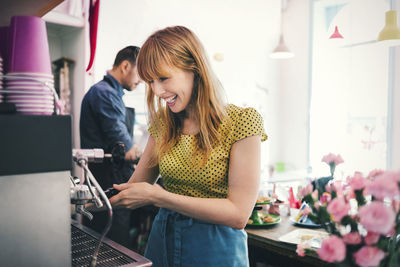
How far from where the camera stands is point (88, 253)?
1.02 meters

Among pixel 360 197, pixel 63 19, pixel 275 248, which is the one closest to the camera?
pixel 360 197

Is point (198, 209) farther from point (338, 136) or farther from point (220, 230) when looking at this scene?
point (338, 136)

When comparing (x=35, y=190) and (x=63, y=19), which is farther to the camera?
(x=63, y=19)

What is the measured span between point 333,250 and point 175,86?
29.6 inches

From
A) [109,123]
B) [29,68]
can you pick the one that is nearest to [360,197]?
[29,68]

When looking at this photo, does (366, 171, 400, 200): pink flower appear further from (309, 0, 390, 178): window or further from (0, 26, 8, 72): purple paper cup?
(309, 0, 390, 178): window

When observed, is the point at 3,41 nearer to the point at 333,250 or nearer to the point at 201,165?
the point at 201,165

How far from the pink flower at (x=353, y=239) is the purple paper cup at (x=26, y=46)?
0.76 m

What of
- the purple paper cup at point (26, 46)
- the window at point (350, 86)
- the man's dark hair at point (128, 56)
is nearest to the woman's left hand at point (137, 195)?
the purple paper cup at point (26, 46)

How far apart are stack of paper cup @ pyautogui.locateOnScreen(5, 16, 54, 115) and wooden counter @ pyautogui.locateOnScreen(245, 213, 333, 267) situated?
1.23 m

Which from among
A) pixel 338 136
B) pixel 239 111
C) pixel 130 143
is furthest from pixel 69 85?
pixel 338 136

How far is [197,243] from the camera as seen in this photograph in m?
1.18

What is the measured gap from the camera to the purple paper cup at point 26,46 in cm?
83

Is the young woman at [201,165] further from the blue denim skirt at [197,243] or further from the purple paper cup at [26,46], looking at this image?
the purple paper cup at [26,46]
